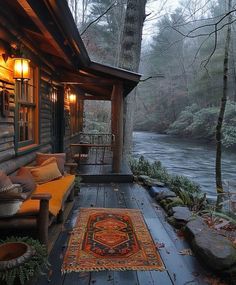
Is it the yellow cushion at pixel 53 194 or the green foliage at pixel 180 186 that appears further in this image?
the green foliage at pixel 180 186

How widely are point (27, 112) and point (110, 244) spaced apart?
2903mm

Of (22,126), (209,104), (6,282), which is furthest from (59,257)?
(209,104)

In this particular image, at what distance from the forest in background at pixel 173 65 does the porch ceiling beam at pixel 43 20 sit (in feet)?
29.9

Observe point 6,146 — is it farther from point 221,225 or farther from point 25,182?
point 221,225

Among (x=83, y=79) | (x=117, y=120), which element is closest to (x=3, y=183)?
(x=117, y=120)

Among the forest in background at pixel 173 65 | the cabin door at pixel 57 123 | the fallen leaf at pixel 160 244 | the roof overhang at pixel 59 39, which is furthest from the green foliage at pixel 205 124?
the fallen leaf at pixel 160 244

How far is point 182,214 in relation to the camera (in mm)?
4254

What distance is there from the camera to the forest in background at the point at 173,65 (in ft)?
56.7

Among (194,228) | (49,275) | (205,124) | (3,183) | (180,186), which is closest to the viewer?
(49,275)

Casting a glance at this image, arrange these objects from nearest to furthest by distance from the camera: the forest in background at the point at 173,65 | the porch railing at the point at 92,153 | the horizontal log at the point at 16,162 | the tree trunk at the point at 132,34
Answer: the horizontal log at the point at 16,162, the porch railing at the point at 92,153, the tree trunk at the point at 132,34, the forest in background at the point at 173,65

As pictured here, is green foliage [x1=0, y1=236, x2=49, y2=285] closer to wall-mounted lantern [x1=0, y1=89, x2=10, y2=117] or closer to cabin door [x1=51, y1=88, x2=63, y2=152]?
wall-mounted lantern [x1=0, y1=89, x2=10, y2=117]

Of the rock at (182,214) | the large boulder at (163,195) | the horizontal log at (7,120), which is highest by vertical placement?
the horizontal log at (7,120)

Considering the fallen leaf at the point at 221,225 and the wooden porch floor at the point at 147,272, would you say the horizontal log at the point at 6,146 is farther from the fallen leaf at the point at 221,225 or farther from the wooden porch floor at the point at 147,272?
the fallen leaf at the point at 221,225

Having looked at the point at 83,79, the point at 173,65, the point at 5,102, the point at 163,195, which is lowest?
the point at 163,195
